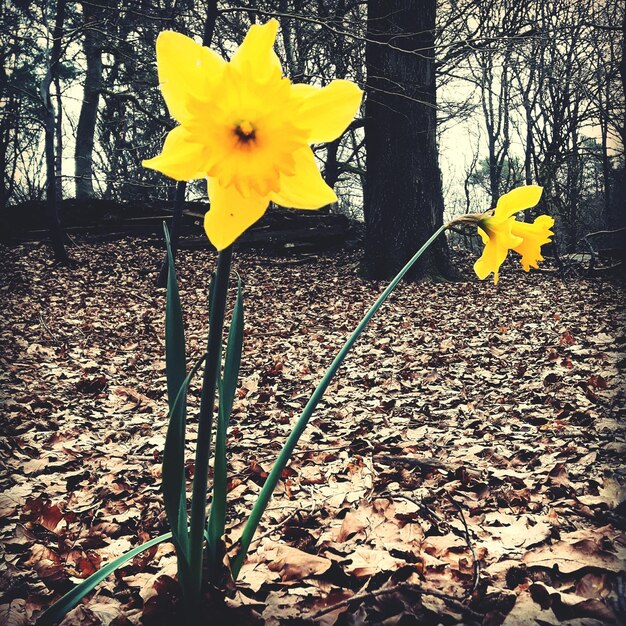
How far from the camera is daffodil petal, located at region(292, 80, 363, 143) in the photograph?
3.17 feet

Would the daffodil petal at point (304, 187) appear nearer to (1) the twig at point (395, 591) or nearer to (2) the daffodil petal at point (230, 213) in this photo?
(2) the daffodil petal at point (230, 213)

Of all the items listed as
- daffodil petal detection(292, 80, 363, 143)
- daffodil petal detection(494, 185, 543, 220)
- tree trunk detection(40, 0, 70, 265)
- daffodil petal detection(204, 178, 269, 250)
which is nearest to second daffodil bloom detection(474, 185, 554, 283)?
daffodil petal detection(494, 185, 543, 220)

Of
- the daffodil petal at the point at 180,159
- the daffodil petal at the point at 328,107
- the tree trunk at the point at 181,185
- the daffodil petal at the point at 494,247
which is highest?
the tree trunk at the point at 181,185

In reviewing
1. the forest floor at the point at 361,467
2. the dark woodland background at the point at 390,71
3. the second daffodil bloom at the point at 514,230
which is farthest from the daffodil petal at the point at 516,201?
the dark woodland background at the point at 390,71

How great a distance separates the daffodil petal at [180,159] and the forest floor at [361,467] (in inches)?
46.8

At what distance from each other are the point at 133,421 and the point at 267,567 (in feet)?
7.60

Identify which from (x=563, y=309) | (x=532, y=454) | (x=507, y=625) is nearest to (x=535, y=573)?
(x=507, y=625)

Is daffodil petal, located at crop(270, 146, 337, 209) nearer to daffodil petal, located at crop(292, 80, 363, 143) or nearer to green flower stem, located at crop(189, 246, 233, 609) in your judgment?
daffodil petal, located at crop(292, 80, 363, 143)

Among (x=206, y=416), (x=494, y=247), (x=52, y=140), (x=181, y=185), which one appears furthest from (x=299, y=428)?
(x=52, y=140)

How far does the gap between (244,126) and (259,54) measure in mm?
143

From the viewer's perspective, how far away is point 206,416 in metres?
1.21

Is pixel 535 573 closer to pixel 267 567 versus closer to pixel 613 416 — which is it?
pixel 267 567

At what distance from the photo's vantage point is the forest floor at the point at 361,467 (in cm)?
152

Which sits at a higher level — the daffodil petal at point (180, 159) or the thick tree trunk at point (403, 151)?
the thick tree trunk at point (403, 151)
